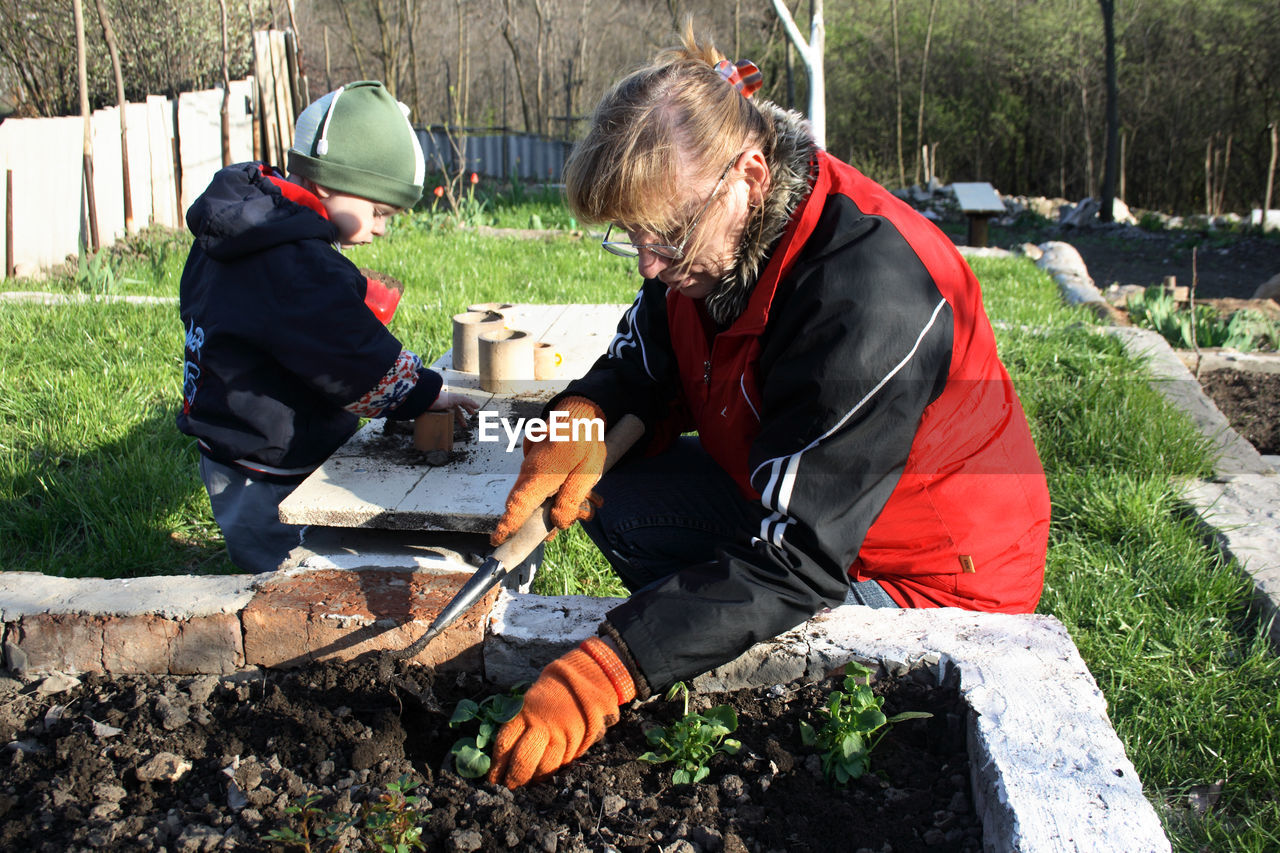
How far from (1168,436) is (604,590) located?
83.5 inches

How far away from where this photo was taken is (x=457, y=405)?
101 inches

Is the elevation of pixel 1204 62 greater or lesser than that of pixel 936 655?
greater

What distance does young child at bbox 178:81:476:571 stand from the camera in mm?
2252

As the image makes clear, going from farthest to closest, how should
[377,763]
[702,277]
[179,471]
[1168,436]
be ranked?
1. [1168,436]
2. [179,471]
3. [702,277]
4. [377,763]

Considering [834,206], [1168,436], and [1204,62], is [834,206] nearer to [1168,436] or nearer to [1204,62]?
[1168,436]

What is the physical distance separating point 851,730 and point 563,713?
1.49 feet

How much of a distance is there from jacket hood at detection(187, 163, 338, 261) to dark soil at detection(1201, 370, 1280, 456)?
144 inches

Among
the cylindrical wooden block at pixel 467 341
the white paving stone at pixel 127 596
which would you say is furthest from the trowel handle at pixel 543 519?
the cylindrical wooden block at pixel 467 341

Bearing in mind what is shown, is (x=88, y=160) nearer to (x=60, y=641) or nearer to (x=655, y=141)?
(x=60, y=641)

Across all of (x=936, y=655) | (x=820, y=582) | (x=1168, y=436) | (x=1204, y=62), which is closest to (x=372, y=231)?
(x=820, y=582)

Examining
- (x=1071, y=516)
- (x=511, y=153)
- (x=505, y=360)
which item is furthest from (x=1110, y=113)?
→ (x=505, y=360)

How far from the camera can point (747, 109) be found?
63.4 inches

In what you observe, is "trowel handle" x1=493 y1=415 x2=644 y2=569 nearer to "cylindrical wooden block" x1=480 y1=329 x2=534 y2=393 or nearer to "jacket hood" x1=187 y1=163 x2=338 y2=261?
"cylindrical wooden block" x1=480 y1=329 x2=534 y2=393

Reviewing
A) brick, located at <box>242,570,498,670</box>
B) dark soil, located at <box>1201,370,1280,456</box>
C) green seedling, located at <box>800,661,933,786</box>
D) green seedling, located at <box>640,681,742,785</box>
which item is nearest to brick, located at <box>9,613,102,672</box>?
brick, located at <box>242,570,498,670</box>
